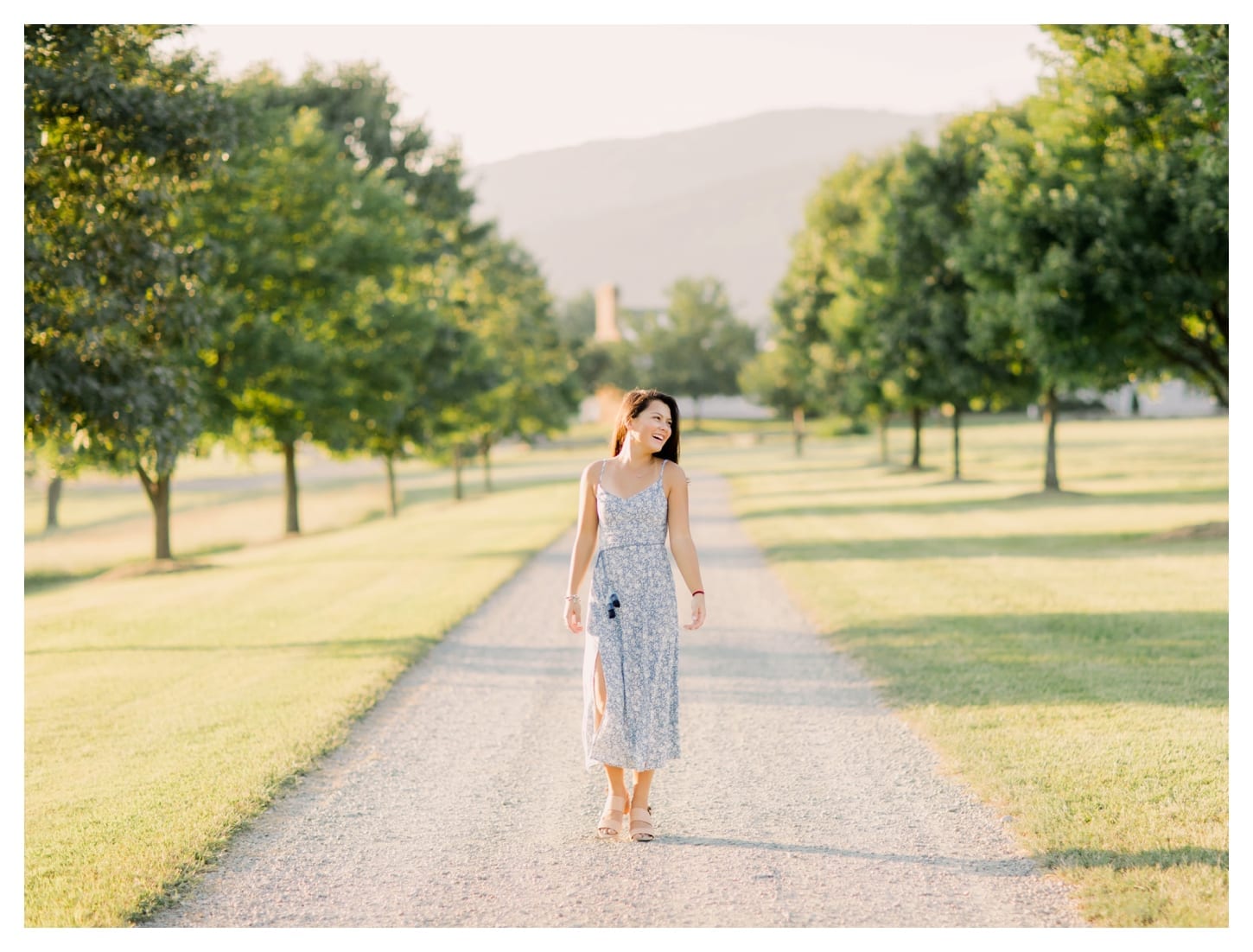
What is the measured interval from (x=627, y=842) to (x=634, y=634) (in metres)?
0.99

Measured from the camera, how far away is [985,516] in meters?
24.9

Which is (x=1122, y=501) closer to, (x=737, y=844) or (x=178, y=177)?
(x=178, y=177)

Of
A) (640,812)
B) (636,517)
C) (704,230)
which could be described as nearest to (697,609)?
(636,517)

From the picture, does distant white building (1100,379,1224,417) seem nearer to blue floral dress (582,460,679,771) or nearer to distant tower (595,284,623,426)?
distant tower (595,284,623,426)

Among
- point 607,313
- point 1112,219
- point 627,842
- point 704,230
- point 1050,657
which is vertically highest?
point 704,230

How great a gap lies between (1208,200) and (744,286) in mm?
126594

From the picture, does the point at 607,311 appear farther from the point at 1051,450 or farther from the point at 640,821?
the point at 640,821

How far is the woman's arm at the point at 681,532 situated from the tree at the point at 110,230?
615 centimetres

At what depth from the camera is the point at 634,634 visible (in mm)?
5969

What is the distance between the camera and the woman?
5922mm

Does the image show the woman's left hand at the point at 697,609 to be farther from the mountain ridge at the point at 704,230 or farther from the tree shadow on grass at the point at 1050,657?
the mountain ridge at the point at 704,230

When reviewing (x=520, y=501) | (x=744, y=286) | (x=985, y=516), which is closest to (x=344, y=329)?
(x=520, y=501)

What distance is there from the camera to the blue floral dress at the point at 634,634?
5926mm

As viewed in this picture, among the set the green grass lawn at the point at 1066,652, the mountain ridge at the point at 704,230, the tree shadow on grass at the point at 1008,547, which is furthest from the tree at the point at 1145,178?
the mountain ridge at the point at 704,230
